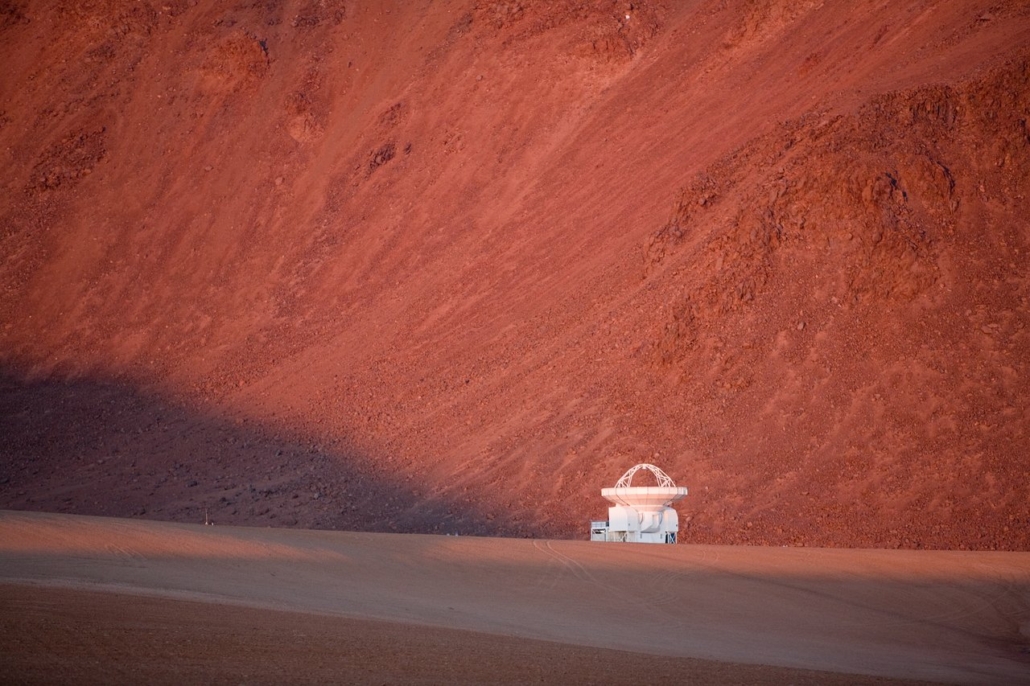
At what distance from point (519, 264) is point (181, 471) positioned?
12652mm

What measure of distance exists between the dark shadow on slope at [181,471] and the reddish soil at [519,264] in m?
0.12

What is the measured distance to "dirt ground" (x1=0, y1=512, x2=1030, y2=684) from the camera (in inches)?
347

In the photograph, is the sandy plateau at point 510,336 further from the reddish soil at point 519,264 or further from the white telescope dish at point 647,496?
the white telescope dish at point 647,496

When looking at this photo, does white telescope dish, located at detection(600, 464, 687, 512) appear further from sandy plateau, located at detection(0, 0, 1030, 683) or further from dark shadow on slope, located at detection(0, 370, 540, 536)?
dark shadow on slope, located at detection(0, 370, 540, 536)

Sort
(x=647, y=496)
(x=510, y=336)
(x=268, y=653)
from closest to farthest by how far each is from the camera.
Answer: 1. (x=268, y=653)
2. (x=647, y=496)
3. (x=510, y=336)

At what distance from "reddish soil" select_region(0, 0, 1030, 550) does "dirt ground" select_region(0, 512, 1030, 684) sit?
22.6 feet

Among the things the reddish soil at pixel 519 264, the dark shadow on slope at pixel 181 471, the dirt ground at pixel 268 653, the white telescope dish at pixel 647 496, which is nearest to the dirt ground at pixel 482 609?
the dirt ground at pixel 268 653

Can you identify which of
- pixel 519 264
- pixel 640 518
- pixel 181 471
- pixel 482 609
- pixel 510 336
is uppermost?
pixel 519 264

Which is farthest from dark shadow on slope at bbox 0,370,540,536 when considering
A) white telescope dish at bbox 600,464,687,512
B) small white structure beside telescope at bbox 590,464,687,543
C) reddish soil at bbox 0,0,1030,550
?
white telescope dish at bbox 600,464,687,512

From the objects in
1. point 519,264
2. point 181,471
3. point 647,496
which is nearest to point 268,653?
point 647,496

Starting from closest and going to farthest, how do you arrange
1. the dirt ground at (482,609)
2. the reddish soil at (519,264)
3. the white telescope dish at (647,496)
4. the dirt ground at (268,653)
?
the dirt ground at (268,653) < the dirt ground at (482,609) < the white telescope dish at (647,496) < the reddish soil at (519,264)

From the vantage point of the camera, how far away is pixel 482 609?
45.4 ft

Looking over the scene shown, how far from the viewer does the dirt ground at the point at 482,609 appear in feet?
28.9

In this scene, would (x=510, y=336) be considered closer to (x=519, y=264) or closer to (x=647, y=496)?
(x=519, y=264)
